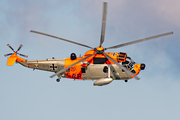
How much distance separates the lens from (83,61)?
36562mm

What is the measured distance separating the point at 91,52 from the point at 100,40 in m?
2.02

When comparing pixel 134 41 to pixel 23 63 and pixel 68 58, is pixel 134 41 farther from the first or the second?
pixel 23 63

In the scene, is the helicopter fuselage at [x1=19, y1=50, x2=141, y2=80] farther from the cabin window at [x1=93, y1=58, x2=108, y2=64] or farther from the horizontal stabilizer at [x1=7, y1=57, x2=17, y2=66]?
the horizontal stabilizer at [x1=7, y1=57, x2=17, y2=66]

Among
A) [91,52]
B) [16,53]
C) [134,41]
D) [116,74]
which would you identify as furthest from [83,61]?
[16,53]

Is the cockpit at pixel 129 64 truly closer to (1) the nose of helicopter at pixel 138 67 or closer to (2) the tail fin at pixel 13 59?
(1) the nose of helicopter at pixel 138 67

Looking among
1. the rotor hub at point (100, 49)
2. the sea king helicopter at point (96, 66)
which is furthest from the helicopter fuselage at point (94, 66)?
the rotor hub at point (100, 49)

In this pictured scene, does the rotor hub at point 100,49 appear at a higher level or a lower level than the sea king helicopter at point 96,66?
higher

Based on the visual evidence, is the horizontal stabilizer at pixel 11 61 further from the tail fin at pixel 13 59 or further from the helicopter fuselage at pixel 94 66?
the helicopter fuselage at pixel 94 66

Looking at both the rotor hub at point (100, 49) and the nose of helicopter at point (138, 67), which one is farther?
the nose of helicopter at point (138, 67)

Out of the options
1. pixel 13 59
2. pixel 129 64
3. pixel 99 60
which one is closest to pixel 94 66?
pixel 99 60

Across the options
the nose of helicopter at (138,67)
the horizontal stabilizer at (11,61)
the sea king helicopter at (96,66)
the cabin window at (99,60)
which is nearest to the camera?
the sea king helicopter at (96,66)

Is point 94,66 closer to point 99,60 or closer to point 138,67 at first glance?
point 99,60

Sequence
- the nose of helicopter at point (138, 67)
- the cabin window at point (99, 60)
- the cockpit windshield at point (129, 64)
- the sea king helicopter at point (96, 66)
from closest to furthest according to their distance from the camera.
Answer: the sea king helicopter at point (96, 66) < the cabin window at point (99, 60) < the cockpit windshield at point (129, 64) < the nose of helicopter at point (138, 67)

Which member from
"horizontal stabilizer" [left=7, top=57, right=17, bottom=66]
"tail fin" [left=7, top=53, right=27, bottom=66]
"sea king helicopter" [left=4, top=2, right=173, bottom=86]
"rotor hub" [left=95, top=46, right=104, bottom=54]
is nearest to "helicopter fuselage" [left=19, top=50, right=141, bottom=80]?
"sea king helicopter" [left=4, top=2, right=173, bottom=86]
